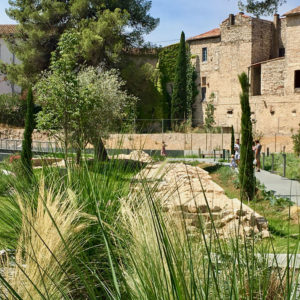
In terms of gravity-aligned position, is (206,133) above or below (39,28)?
below

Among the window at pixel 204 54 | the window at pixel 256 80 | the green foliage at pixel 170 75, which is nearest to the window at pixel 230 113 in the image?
the window at pixel 256 80

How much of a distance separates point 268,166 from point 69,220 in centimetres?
1621

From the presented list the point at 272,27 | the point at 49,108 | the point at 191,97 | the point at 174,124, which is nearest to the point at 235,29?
the point at 272,27

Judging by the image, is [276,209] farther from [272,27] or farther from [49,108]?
[272,27]

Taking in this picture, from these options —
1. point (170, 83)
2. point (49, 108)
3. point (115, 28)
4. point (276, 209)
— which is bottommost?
point (276, 209)

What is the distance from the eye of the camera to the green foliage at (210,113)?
109 ft

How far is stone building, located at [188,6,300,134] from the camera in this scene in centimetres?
3072

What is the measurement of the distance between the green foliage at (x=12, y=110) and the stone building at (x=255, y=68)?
13.0 m

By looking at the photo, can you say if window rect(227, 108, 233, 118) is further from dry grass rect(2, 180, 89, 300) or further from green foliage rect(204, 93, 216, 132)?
dry grass rect(2, 180, 89, 300)

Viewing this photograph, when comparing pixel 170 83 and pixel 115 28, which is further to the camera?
pixel 170 83

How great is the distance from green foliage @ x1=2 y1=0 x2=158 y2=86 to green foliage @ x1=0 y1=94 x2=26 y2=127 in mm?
2304

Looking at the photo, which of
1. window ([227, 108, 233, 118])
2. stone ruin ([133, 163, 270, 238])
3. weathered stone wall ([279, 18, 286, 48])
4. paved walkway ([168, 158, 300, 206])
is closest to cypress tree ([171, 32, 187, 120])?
window ([227, 108, 233, 118])

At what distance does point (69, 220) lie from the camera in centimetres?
259

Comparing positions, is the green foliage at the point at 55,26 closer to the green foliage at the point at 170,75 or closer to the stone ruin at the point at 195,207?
the green foliage at the point at 170,75
